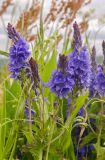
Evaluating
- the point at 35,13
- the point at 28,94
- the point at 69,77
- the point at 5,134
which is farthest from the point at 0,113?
the point at 35,13

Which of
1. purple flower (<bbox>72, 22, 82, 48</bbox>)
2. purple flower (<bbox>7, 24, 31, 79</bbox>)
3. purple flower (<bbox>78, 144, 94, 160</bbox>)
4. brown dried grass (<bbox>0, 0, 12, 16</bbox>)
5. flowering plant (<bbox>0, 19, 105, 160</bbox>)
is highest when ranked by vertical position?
brown dried grass (<bbox>0, 0, 12, 16</bbox>)

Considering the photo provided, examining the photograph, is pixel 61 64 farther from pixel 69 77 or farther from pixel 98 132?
pixel 98 132

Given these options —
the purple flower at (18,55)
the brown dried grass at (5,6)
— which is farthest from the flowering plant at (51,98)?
the brown dried grass at (5,6)

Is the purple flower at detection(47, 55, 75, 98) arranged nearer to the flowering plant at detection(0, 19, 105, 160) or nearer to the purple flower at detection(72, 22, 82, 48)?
the flowering plant at detection(0, 19, 105, 160)

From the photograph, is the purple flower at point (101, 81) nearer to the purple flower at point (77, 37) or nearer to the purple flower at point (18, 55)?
the purple flower at point (77, 37)

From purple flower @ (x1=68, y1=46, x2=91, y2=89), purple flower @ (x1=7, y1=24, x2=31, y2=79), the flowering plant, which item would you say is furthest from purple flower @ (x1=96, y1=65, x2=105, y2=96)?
purple flower @ (x1=7, y1=24, x2=31, y2=79)

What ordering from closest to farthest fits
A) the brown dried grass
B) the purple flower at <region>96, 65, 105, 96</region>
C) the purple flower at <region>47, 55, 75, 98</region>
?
the purple flower at <region>47, 55, 75, 98</region>, the purple flower at <region>96, 65, 105, 96</region>, the brown dried grass

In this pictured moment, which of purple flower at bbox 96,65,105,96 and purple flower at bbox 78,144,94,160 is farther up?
purple flower at bbox 96,65,105,96

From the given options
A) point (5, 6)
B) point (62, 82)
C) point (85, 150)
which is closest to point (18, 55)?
point (62, 82)
